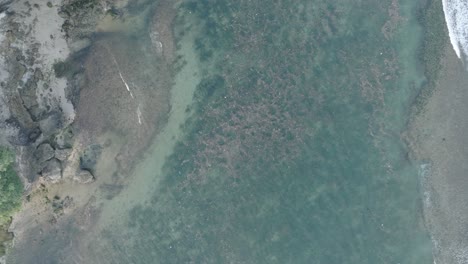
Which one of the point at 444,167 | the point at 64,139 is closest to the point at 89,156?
the point at 64,139

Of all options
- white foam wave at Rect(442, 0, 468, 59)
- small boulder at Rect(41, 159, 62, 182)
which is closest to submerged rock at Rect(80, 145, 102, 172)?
small boulder at Rect(41, 159, 62, 182)

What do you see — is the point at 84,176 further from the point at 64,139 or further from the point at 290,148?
the point at 290,148

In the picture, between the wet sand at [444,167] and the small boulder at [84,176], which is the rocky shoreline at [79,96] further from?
the wet sand at [444,167]

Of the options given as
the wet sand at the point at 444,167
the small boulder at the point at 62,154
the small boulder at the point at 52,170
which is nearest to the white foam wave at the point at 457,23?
the wet sand at the point at 444,167

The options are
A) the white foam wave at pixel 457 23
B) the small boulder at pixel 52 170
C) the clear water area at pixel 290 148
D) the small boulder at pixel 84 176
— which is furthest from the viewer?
the white foam wave at pixel 457 23

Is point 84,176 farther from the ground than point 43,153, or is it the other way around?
point 43,153

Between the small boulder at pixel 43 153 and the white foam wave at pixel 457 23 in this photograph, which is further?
the white foam wave at pixel 457 23
